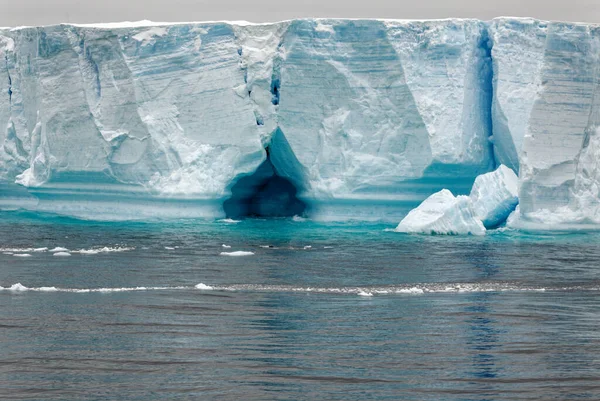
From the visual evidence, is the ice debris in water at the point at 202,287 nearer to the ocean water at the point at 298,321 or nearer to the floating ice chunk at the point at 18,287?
the ocean water at the point at 298,321

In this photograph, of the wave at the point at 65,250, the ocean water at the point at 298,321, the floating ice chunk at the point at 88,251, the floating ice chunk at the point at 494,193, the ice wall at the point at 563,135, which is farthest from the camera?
the floating ice chunk at the point at 494,193

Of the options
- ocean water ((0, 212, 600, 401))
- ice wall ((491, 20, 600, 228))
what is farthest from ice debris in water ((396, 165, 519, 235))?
ocean water ((0, 212, 600, 401))

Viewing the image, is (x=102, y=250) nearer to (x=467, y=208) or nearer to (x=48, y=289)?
(x=48, y=289)

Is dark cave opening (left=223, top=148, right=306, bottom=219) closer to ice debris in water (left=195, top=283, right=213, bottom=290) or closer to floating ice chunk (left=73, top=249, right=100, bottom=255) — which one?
floating ice chunk (left=73, top=249, right=100, bottom=255)

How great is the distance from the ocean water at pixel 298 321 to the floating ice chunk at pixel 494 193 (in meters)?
2.13

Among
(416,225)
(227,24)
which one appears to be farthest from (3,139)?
(416,225)

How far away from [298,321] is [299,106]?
10.3 m

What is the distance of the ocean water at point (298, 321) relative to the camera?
228 inches

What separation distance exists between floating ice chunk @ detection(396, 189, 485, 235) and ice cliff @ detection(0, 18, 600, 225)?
1049 mm

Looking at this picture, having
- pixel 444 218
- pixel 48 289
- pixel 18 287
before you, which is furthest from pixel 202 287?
pixel 444 218

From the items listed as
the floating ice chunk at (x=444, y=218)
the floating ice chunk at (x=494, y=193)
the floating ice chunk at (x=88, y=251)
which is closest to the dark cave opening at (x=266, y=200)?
the floating ice chunk at (x=444, y=218)

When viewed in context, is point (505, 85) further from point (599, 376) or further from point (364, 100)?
point (599, 376)

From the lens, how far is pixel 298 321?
7789 mm

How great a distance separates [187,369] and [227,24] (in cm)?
1242
